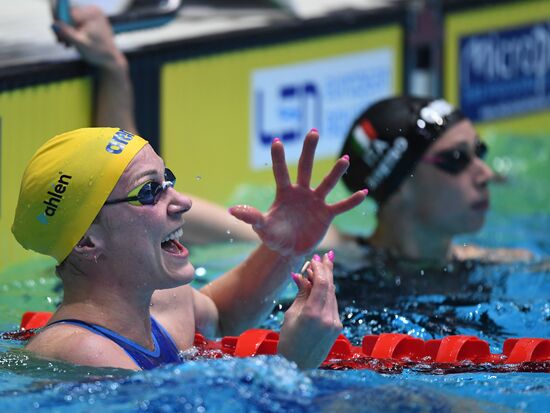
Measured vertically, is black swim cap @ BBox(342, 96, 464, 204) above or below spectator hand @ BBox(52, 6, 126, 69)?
below

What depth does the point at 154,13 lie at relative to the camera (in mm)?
4961

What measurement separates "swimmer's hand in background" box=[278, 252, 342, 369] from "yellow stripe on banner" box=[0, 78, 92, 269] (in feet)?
6.44

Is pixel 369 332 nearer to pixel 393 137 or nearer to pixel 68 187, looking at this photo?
pixel 393 137

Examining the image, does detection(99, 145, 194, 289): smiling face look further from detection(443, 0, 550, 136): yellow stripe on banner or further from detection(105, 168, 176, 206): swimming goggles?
detection(443, 0, 550, 136): yellow stripe on banner

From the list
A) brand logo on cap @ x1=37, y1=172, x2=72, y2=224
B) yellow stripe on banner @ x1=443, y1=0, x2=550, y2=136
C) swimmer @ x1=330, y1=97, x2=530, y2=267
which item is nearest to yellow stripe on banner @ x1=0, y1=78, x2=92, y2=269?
swimmer @ x1=330, y1=97, x2=530, y2=267

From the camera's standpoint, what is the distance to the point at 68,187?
9.65 ft

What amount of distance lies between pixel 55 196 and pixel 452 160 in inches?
80.1

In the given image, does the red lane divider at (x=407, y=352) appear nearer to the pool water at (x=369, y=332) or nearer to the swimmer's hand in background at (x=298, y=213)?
the pool water at (x=369, y=332)

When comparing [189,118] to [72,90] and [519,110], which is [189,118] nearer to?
[72,90]

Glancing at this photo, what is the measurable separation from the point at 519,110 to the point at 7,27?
10.2ft

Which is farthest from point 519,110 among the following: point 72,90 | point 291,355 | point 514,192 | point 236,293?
point 291,355

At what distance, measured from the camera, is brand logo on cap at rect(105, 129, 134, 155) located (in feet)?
9.78

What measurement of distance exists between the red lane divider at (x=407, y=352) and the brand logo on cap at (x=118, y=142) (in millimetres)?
650

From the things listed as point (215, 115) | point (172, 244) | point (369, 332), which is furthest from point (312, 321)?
point (215, 115)
